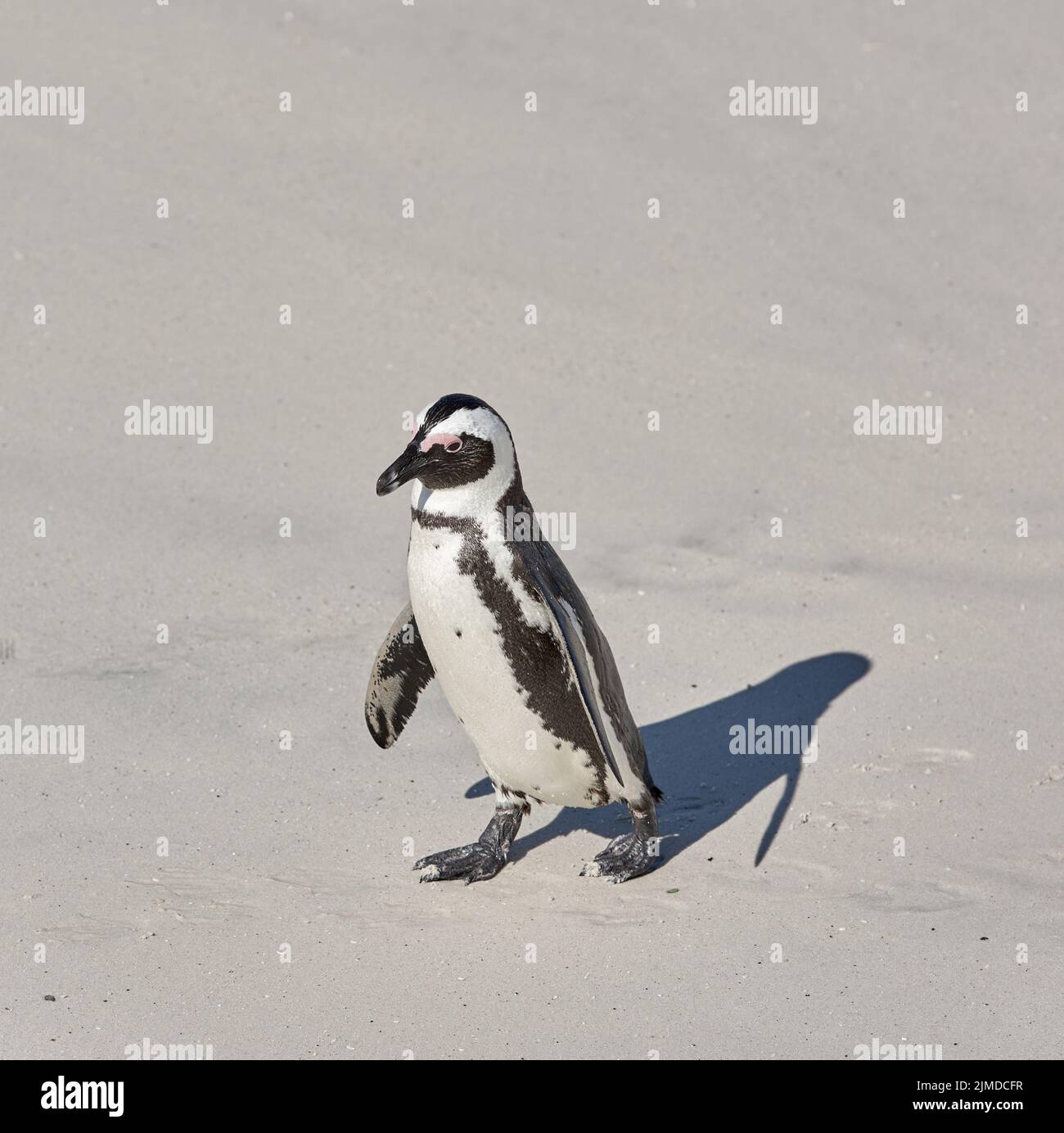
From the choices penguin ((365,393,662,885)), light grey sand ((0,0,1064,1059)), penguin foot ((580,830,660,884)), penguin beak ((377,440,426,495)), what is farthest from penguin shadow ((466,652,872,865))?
penguin beak ((377,440,426,495))

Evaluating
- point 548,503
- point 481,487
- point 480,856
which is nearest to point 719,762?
point 480,856

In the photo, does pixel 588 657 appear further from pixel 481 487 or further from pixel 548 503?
pixel 548 503

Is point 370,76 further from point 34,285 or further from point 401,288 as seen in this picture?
point 34,285

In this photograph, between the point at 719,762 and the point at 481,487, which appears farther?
the point at 719,762

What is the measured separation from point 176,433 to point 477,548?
4.16 metres

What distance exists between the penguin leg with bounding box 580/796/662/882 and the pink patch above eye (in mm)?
1359

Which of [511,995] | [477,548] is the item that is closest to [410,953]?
[511,995]

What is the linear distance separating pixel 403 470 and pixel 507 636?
0.62m

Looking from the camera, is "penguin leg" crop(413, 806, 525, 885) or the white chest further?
"penguin leg" crop(413, 806, 525, 885)

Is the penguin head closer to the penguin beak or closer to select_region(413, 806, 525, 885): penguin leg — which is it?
the penguin beak

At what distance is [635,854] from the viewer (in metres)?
5.45

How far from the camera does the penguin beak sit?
15.5 feet

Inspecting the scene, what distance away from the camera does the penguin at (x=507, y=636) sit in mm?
4855

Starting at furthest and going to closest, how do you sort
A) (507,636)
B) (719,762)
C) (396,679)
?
(719,762) → (396,679) → (507,636)
